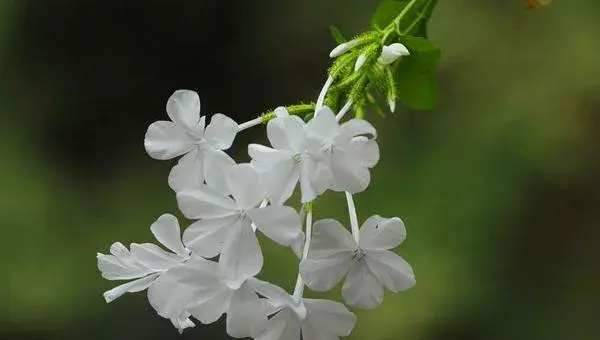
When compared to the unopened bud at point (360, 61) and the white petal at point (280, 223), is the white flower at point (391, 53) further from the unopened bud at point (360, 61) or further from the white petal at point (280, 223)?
the white petal at point (280, 223)

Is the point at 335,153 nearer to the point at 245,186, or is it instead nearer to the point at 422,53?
the point at 245,186

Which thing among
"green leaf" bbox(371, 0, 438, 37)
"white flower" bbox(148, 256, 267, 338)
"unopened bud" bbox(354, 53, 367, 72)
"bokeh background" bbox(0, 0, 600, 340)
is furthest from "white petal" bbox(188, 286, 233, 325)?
"bokeh background" bbox(0, 0, 600, 340)

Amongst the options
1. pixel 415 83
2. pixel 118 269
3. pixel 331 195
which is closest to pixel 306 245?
pixel 118 269

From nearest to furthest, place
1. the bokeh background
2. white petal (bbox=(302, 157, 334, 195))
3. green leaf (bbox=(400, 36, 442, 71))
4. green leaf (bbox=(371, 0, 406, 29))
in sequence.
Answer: white petal (bbox=(302, 157, 334, 195)) < green leaf (bbox=(400, 36, 442, 71)) < green leaf (bbox=(371, 0, 406, 29)) < the bokeh background

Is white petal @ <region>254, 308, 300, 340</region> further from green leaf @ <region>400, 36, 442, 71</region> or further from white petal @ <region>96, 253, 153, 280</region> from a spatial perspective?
green leaf @ <region>400, 36, 442, 71</region>

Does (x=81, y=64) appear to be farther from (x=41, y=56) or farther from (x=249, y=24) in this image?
(x=249, y=24)

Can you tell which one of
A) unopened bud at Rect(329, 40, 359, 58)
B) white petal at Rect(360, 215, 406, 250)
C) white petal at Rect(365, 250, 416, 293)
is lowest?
white petal at Rect(365, 250, 416, 293)

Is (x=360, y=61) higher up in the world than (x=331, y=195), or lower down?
higher up

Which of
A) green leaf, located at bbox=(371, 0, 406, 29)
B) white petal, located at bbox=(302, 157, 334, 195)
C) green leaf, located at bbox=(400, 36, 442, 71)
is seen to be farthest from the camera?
green leaf, located at bbox=(371, 0, 406, 29)
